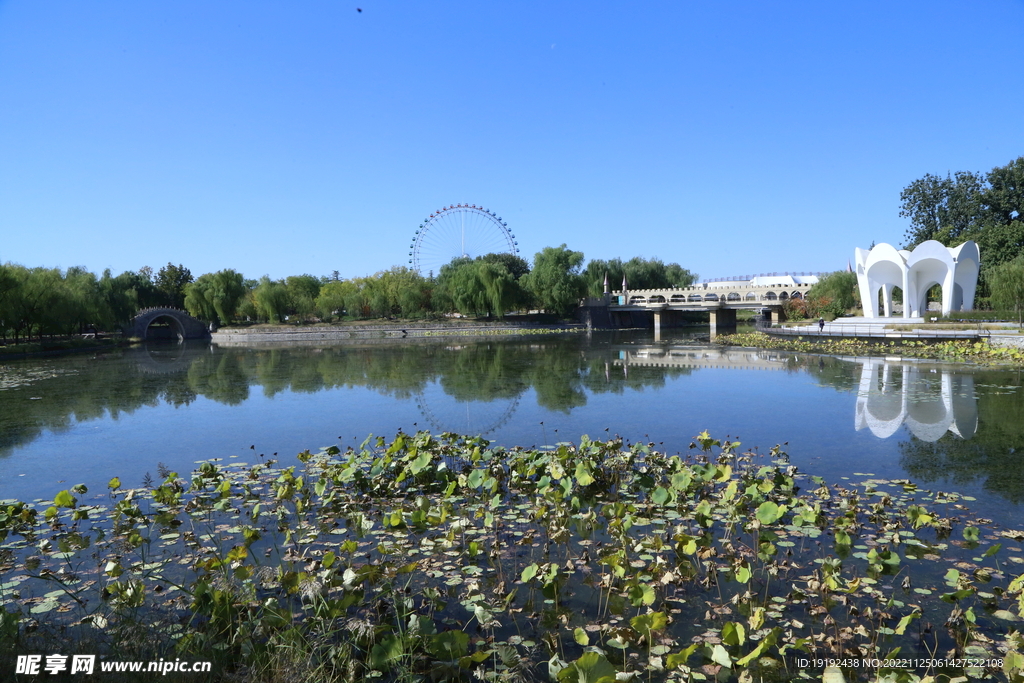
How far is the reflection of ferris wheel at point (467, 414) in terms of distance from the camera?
12531 millimetres

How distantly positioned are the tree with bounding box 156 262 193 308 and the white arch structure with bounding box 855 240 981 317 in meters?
66.4

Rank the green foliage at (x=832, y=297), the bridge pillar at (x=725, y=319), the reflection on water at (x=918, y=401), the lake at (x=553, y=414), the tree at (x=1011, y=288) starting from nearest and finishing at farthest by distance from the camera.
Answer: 1. the lake at (x=553, y=414)
2. the reflection on water at (x=918, y=401)
3. the tree at (x=1011, y=288)
4. the green foliage at (x=832, y=297)
5. the bridge pillar at (x=725, y=319)

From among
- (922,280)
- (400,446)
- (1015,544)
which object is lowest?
(1015,544)

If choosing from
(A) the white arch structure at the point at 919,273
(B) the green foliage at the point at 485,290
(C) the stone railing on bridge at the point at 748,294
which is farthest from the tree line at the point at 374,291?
(A) the white arch structure at the point at 919,273

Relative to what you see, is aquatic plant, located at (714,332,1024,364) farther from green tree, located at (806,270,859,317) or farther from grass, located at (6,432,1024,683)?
grass, located at (6,432,1024,683)

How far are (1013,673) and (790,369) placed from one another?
19.2 metres

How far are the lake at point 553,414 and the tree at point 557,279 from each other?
3305 centimetres

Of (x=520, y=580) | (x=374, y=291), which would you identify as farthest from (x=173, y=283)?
(x=520, y=580)

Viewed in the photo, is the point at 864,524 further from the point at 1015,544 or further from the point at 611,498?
the point at 611,498

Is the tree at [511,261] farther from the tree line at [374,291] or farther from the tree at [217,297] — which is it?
the tree at [217,297]

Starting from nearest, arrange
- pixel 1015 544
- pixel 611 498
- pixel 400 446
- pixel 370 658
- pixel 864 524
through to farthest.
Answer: pixel 370 658
pixel 1015 544
pixel 864 524
pixel 611 498
pixel 400 446

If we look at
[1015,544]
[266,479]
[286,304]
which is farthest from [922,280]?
[286,304]

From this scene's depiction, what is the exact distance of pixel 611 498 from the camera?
7.42 meters

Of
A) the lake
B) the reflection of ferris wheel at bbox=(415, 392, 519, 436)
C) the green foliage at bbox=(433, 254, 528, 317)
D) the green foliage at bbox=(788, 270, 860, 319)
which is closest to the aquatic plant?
the lake
